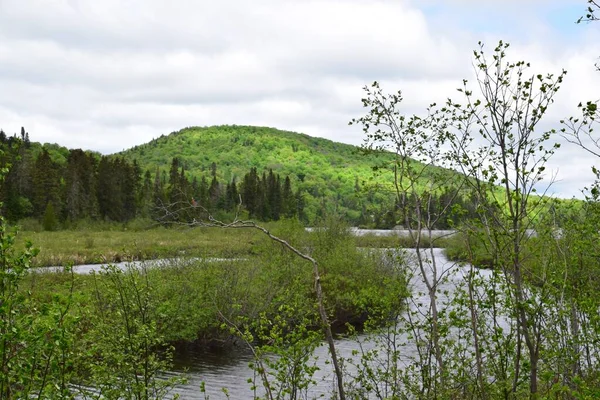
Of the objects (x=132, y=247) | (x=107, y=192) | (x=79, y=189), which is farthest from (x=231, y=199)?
(x=132, y=247)

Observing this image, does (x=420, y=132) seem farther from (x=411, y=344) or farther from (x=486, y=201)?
(x=411, y=344)

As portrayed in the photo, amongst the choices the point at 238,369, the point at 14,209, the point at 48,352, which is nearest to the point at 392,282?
the point at 48,352

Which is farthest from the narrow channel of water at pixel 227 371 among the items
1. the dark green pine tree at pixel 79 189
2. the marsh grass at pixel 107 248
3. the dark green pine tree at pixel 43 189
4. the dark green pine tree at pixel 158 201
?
the dark green pine tree at pixel 79 189

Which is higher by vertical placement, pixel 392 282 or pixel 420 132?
pixel 420 132

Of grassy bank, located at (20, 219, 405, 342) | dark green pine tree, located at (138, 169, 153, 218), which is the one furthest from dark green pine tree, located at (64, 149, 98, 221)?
grassy bank, located at (20, 219, 405, 342)

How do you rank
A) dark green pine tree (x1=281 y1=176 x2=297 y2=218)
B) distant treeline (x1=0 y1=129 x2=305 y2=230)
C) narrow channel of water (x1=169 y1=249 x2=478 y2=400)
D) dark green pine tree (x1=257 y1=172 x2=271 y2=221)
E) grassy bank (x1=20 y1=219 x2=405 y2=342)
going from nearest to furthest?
narrow channel of water (x1=169 y1=249 x2=478 y2=400), grassy bank (x1=20 y1=219 x2=405 y2=342), distant treeline (x1=0 y1=129 x2=305 y2=230), dark green pine tree (x1=257 y1=172 x2=271 y2=221), dark green pine tree (x1=281 y1=176 x2=297 y2=218)

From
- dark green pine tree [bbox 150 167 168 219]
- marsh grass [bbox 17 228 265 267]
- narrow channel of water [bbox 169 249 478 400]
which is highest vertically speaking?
dark green pine tree [bbox 150 167 168 219]

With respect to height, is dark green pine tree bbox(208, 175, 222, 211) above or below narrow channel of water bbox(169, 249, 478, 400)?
above

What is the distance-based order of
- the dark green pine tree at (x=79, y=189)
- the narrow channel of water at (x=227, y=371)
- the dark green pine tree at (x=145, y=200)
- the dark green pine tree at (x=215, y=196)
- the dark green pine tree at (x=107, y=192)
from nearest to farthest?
1. the narrow channel of water at (x=227, y=371)
2. the dark green pine tree at (x=79, y=189)
3. the dark green pine tree at (x=107, y=192)
4. the dark green pine tree at (x=145, y=200)
5. the dark green pine tree at (x=215, y=196)

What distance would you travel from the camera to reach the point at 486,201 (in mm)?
6238

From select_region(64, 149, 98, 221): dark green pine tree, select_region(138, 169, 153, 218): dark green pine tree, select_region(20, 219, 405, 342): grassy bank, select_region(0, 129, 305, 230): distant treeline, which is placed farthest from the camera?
select_region(138, 169, 153, 218): dark green pine tree

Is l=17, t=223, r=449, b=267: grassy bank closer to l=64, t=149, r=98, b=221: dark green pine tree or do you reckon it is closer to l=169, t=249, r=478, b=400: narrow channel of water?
l=169, t=249, r=478, b=400: narrow channel of water

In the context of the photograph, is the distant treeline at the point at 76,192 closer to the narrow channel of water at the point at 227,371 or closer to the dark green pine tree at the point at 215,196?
the dark green pine tree at the point at 215,196

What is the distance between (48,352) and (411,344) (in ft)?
52.5
